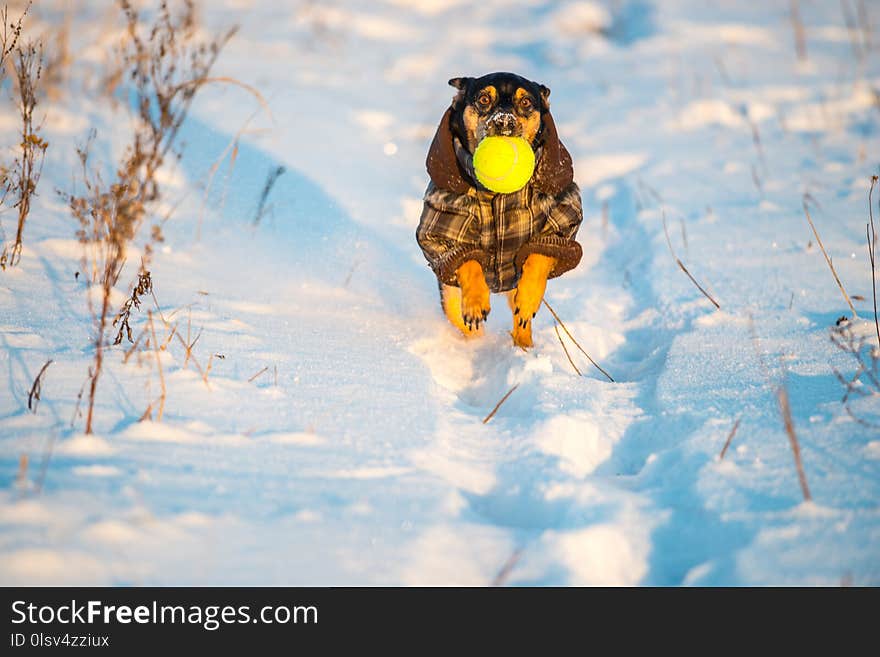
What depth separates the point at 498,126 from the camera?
2.80 metres

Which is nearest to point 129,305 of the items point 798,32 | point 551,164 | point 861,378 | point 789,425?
point 551,164

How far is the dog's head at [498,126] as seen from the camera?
287 cm

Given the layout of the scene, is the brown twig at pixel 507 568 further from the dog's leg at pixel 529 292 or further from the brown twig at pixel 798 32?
the brown twig at pixel 798 32

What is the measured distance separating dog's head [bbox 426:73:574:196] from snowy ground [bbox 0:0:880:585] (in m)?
0.69

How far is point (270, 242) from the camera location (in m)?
4.21

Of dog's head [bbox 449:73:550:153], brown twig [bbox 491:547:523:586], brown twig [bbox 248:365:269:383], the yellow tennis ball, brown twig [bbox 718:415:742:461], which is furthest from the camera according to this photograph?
dog's head [bbox 449:73:550:153]

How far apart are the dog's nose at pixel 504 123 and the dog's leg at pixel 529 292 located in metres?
0.54

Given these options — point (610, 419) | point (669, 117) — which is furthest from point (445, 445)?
point (669, 117)

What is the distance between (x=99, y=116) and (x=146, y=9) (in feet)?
9.98

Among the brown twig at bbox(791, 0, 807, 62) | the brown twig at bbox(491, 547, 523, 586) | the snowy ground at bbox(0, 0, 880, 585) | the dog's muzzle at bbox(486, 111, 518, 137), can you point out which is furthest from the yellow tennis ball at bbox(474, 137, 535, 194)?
the brown twig at bbox(791, 0, 807, 62)

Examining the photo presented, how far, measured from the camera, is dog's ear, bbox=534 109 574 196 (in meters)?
2.96

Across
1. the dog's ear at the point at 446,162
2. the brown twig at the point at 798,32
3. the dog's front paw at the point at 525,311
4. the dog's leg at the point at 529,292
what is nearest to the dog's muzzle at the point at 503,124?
the dog's ear at the point at 446,162

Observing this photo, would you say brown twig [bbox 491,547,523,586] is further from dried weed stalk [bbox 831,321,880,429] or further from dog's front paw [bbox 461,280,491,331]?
dog's front paw [bbox 461,280,491,331]
